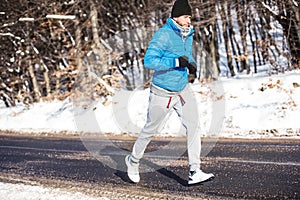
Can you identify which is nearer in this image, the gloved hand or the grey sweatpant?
the gloved hand

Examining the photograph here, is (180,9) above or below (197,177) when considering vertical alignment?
above

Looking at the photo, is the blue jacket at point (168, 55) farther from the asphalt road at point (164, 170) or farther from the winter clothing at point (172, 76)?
the asphalt road at point (164, 170)

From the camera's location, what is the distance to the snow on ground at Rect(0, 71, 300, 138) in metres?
9.16

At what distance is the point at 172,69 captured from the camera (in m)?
4.55

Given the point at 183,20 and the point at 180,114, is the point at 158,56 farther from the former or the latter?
the point at 180,114

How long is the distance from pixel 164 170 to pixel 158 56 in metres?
1.86

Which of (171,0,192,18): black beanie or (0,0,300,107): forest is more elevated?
(171,0,192,18): black beanie

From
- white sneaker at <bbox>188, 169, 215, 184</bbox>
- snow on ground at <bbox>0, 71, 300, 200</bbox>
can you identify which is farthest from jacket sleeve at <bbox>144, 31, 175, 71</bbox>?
snow on ground at <bbox>0, 71, 300, 200</bbox>

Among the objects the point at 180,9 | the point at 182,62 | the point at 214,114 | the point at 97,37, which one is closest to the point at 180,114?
the point at 182,62

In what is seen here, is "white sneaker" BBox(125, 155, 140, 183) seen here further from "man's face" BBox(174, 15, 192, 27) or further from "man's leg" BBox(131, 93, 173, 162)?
"man's face" BBox(174, 15, 192, 27)

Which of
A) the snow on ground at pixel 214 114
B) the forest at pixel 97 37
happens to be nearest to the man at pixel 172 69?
the snow on ground at pixel 214 114

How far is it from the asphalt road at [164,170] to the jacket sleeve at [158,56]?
4.33ft

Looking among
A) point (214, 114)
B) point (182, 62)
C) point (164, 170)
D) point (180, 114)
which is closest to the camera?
point (182, 62)

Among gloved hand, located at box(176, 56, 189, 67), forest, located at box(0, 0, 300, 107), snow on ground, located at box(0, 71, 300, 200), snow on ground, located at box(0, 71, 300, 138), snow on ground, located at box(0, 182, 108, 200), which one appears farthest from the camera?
forest, located at box(0, 0, 300, 107)
